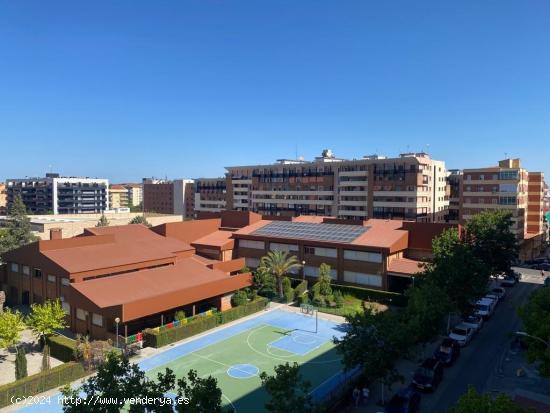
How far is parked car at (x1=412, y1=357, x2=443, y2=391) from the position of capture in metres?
30.2

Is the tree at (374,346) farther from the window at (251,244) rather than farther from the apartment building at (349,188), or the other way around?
the apartment building at (349,188)

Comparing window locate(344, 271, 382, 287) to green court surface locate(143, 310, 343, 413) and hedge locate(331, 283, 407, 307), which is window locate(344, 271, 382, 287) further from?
green court surface locate(143, 310, 343, 413)

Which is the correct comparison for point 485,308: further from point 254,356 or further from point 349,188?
point 349,188

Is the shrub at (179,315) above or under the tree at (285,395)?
under

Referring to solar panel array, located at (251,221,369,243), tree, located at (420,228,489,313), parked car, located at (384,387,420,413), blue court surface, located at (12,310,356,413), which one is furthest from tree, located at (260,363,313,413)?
solar panel array, located at (251,221,369,243)

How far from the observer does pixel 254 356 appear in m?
36.8

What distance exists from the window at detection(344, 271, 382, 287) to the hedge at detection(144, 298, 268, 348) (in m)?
12.3

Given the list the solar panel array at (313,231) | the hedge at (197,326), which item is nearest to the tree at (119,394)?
the hedge at (197,326)

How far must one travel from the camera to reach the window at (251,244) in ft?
213

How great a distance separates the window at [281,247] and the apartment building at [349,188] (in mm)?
37344

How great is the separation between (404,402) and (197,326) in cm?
Answer: 2229

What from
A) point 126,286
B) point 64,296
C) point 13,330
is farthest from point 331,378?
point 64,296

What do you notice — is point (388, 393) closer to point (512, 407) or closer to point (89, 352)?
point (512, 407)

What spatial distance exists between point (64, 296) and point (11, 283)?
1340 cm
